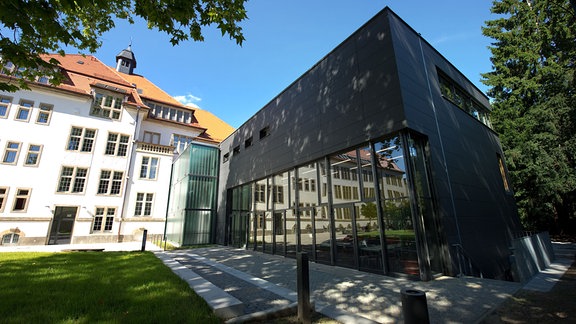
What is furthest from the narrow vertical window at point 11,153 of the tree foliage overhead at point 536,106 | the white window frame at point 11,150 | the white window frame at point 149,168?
the tree foliage overhead at point 536,106

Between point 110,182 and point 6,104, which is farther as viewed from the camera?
point 110,182

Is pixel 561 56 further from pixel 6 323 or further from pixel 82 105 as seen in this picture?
pixel 82 105

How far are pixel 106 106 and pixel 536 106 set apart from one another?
129ft

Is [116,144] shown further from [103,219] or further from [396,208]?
[396,208]

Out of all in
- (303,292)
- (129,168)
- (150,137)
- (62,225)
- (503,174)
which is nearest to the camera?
(303,292)

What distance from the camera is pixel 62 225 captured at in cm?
2092

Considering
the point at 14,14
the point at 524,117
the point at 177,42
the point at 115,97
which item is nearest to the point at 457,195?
the point at 177,42

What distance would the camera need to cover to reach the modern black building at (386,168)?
7.93m

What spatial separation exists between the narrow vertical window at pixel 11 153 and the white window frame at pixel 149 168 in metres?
8.88

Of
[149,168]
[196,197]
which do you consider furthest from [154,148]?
[196,197]

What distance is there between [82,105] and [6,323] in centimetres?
2633

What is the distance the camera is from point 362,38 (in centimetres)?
980

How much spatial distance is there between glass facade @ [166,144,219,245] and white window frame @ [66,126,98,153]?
919cm

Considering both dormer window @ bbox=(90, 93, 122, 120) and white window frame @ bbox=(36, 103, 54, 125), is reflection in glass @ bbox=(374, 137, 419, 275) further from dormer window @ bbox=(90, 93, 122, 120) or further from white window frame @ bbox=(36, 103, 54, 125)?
white window frame @ bbox=(36, 103, 54, 125)
